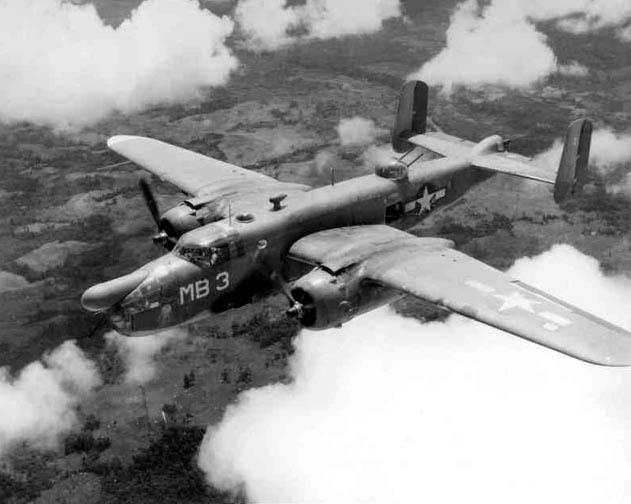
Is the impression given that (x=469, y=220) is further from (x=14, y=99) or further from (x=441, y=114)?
(x=14, y=99)

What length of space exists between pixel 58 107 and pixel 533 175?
6136 inches

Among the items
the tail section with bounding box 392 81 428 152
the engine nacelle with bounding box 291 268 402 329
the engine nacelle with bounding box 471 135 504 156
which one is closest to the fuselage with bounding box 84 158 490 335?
the engine nacelle with bounding box 291 268 402 329

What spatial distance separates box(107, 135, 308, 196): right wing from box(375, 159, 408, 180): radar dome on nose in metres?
3.96

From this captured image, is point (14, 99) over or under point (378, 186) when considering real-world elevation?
under

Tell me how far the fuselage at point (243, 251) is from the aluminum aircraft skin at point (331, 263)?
0.16 feet

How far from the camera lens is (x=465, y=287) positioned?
27.4 metres

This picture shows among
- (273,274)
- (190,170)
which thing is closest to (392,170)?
(273,274)

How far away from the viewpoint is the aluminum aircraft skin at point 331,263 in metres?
25.8

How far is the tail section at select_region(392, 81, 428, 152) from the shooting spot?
4419cm

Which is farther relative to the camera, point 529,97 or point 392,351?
point 529,97

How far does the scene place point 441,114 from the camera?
163250 millimetres

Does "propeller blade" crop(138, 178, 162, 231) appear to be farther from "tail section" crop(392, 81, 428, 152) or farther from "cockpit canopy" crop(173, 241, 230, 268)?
"tail section" crop(392, 81, 428, 152)

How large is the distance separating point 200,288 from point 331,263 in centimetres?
545

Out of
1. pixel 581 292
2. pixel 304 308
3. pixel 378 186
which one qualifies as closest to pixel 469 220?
pixel 581 292
